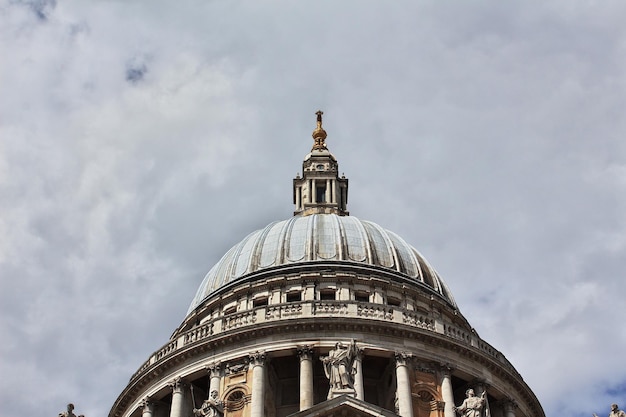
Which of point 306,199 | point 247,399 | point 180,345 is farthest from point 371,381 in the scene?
point 306,199

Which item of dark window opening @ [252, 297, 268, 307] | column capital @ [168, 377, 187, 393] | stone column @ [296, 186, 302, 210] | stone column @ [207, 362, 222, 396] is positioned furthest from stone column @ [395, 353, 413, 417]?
stone column @ [296, 186, 302, 210]

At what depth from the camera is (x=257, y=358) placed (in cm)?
4706

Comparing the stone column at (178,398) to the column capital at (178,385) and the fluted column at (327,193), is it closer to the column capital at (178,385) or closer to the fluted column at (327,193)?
the column capital at (178,385)

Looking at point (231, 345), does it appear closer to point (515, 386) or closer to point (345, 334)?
point (345, 334)

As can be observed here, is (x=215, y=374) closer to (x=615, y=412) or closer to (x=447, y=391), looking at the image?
(x=447, y=391)

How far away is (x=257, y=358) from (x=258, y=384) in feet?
4.71

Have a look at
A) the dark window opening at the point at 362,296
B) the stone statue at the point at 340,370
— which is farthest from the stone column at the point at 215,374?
the stone statue at the point at 340,370

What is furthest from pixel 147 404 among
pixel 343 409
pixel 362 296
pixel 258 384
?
pixel 343 409

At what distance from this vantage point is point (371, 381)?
160 ft

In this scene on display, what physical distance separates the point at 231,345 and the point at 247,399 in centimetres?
323

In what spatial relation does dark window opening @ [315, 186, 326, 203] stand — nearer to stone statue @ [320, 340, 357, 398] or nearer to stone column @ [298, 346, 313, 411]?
stone column @ [298, 346, 313, 411]

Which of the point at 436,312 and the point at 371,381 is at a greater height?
the point at 436,312

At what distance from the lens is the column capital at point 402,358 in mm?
46969

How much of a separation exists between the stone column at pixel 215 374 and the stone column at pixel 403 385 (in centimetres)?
862
